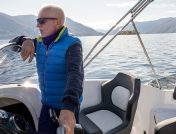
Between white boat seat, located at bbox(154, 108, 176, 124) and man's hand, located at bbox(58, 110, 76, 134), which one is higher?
man's hand, located at bbox(58, 110, 76, 134)

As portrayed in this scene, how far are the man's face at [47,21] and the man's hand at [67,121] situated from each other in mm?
785

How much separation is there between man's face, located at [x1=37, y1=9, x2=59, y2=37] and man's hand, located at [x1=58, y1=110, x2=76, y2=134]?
79cm

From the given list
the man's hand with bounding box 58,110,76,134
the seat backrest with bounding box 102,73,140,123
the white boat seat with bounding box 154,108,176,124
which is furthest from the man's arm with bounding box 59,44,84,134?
the white boat seat with bounding box 154,108,176,124

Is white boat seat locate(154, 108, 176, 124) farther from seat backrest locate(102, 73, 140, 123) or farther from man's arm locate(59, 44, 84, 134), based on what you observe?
man's arm locate(59, 44, 84, 134)

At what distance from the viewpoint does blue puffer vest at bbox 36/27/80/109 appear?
188cm

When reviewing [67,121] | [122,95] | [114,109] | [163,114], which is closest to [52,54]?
[67,121]

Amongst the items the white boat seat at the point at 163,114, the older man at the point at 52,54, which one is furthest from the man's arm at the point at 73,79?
the white boat seat at the point at 163,114

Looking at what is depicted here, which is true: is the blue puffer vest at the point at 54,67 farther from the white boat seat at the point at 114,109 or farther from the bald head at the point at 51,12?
the white boat seat at the point at 114,109

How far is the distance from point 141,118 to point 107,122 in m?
0.51

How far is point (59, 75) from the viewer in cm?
192

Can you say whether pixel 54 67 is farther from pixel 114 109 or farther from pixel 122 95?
pixel 114 109

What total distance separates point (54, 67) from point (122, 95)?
1580 millimetres

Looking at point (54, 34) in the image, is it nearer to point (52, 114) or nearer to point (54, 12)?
point (54, 12)

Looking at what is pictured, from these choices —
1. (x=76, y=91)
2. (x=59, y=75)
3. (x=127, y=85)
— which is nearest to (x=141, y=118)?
(x=127, y=85)
